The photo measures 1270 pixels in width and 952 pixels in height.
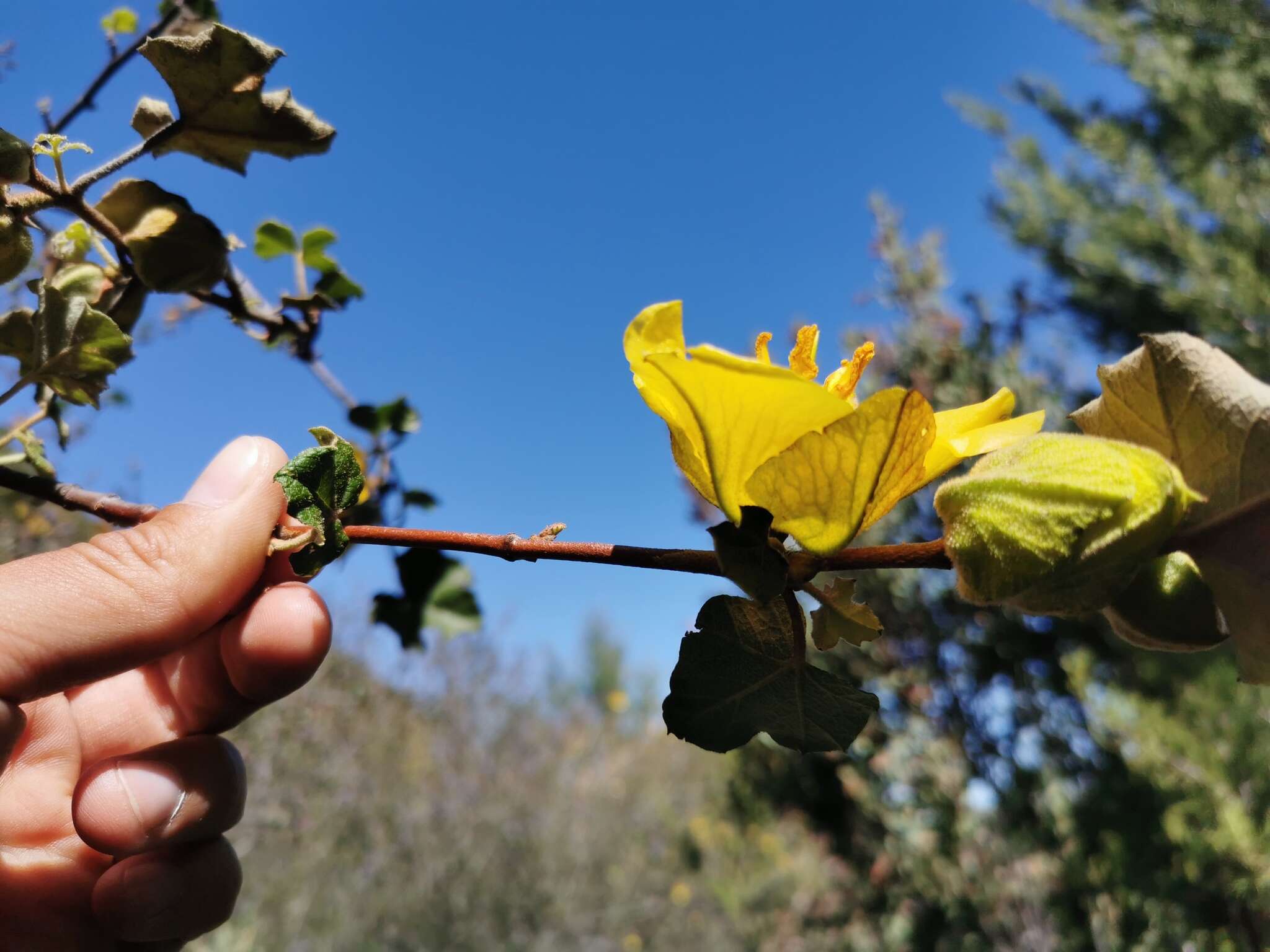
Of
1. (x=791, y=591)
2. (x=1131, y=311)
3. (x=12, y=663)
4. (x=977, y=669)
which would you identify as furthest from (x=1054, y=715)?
(x=12, y=663)

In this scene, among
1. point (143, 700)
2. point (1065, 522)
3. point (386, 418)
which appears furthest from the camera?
point (386, 418)

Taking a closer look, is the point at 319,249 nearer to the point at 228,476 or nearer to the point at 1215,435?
the point at 228,476

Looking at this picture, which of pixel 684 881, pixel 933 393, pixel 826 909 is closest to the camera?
pixel 933 393

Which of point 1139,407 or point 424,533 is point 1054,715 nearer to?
point 1139,407

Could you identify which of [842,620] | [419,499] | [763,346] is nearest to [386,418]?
[419,499]

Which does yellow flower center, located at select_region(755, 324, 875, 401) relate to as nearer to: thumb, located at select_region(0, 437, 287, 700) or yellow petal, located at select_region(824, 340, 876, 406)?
yellow petal, located at select_region(824, 340, 876, 406)
